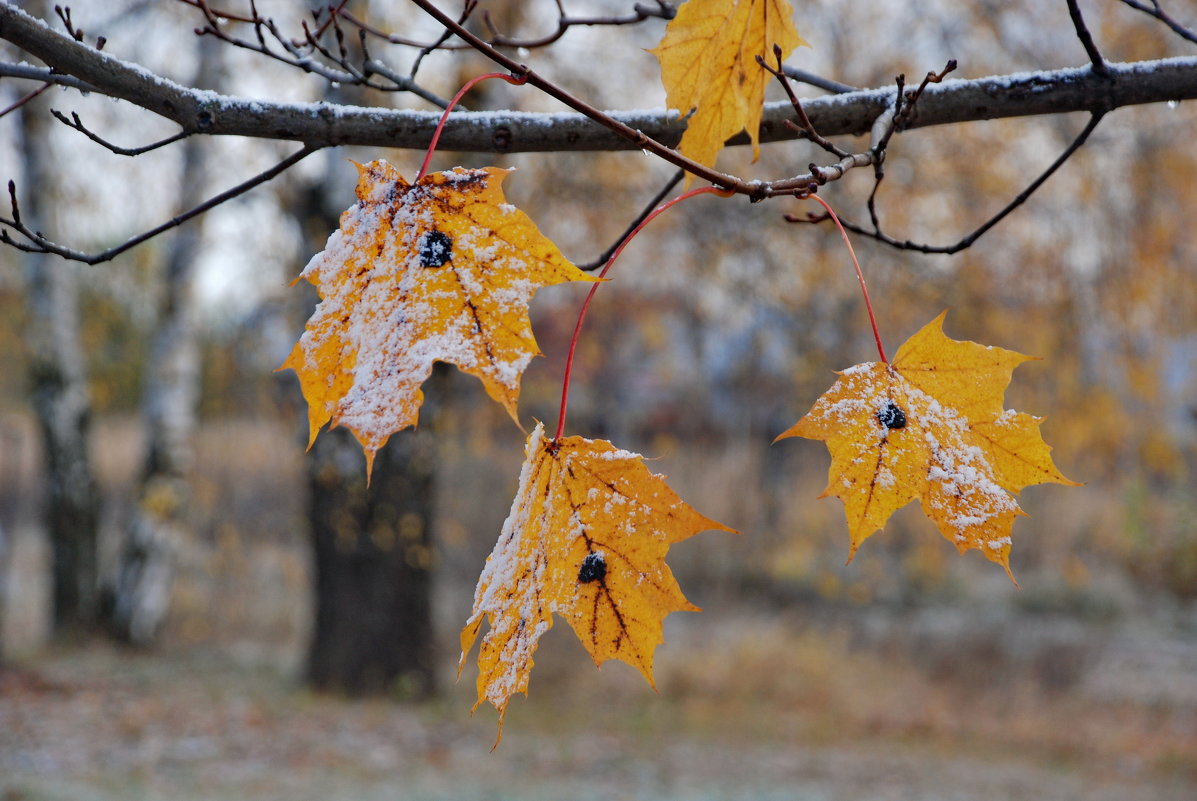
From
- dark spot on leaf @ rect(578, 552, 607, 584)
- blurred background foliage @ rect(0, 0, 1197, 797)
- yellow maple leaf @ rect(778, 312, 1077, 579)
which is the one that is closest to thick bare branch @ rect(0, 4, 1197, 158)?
yellow maple leaf @ rect(778, 312, 1077, 579)

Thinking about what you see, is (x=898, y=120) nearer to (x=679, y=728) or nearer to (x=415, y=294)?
(x=415, y=294)

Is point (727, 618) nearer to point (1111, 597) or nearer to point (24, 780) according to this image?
point (1111, 597)

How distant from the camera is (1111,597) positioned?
32.3ft

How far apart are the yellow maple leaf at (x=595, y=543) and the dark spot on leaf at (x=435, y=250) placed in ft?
0.65

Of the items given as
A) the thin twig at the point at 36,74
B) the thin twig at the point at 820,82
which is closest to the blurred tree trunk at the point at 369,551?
the thin twig at the point at 820,82

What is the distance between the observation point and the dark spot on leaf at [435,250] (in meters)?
1.00

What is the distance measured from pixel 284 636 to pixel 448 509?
2.96 m

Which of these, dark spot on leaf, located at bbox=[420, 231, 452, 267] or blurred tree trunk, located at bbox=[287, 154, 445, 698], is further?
blurred tree trunk, located at bbox=[287, 154, 445, 698]

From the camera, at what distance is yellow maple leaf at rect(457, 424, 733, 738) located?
38.6 inches

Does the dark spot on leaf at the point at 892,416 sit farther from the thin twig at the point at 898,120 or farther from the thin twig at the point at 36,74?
the thin twig at the point at 36,74

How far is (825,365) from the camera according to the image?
21.1ft

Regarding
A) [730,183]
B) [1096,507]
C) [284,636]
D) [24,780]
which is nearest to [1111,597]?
[1096,507]

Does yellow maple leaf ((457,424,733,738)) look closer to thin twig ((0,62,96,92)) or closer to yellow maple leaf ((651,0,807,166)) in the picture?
yellow maple leaf ((651,0,807,166))

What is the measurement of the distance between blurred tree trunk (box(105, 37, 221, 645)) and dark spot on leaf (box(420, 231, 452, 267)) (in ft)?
21.9
